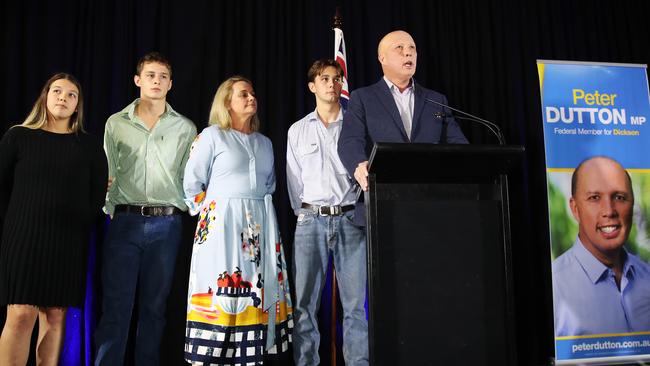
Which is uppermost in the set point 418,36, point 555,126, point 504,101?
point 418,36

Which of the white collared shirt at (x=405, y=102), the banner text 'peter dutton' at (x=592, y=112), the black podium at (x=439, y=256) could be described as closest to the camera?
the black podium at (x=439, y=256)

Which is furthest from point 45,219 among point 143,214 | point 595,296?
point 595,296

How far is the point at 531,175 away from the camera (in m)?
3.94

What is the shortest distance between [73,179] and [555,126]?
3.06 meters

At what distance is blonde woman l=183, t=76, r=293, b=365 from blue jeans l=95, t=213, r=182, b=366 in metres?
0.23

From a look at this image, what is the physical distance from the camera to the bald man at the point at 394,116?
246 cm

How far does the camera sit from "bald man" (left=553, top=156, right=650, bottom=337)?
11.0ft

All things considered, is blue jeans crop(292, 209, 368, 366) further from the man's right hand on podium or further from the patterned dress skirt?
the man's right hand on podium

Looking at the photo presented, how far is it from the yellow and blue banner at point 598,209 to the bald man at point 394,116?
138cm

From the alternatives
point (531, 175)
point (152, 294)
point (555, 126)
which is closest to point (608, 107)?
point (555, 126)

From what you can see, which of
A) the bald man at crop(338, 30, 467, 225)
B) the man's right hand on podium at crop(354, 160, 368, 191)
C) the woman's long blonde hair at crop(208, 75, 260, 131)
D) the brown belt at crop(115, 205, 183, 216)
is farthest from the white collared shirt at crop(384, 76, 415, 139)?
the brown belt at crop(115, 205, 183, 216)

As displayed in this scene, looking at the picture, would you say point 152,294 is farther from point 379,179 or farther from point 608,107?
point 608,107

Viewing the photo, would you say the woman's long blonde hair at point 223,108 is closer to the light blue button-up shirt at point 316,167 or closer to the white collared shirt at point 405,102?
the light blue button-up shirt at point 316,167

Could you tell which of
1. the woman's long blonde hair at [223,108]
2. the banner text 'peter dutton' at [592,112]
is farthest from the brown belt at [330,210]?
the banner text 'peter dutton' at [592,112]
